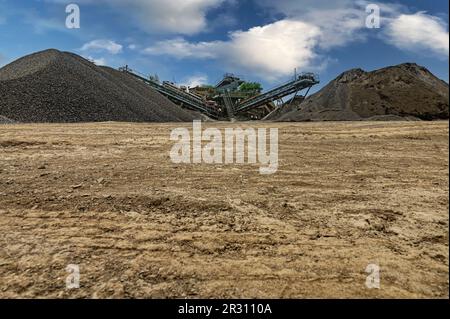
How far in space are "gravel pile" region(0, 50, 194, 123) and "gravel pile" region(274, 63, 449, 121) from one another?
8.53 m

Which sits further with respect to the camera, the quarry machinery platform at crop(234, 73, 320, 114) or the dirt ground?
the quarry machinery platform at crop(234, 73, 320, 114)

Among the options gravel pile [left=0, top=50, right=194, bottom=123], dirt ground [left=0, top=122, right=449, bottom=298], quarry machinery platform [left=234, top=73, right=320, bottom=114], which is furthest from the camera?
quarry machinery platform [left=234, top=73, right=320, bottom=114]

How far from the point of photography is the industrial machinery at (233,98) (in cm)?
3294

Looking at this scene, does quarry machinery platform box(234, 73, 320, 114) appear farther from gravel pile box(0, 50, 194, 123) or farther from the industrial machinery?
gravel pile box(0, 50, 194, 123)

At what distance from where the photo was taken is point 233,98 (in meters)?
36.3

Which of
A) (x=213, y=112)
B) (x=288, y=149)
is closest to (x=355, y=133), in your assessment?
(x=288, y=149)

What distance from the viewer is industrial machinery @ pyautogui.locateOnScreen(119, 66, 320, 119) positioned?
108ft

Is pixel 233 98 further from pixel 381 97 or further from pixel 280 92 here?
pixel 381 97

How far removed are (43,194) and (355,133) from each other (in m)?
7.26

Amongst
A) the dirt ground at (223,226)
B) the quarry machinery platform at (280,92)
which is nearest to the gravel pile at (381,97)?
the quarry machinery platform at (280,92)

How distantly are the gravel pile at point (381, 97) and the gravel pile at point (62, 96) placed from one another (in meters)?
8.53

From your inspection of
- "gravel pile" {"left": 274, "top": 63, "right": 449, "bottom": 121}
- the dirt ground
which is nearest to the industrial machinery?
"gravel pile" {"left": 274, "top": 63, "right": 449, "bottom": 121}
